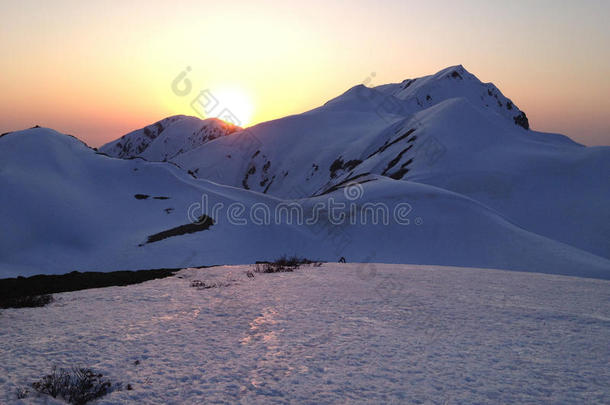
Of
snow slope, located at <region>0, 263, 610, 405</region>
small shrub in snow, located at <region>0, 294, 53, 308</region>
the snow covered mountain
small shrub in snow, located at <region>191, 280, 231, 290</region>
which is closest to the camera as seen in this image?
snow slope, located at <region>0, 263, 610, 405</region>

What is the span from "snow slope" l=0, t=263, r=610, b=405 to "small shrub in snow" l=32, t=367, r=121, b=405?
0.17 m

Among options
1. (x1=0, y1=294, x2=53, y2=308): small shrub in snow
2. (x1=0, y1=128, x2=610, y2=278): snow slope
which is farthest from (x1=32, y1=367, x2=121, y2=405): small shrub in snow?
(x1=0, y1=128, x2=610, y2=278): snow slope

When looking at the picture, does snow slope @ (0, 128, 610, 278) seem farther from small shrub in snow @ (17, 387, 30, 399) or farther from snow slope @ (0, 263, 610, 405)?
small shrub in snow @ (17, 387, 30, 399)

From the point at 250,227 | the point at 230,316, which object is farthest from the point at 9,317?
the point at 250,227

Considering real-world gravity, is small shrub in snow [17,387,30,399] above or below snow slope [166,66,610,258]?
below

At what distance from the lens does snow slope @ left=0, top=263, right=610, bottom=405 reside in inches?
226

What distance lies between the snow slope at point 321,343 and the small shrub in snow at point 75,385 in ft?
0.55

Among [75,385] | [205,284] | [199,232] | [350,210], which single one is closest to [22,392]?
[75,385]

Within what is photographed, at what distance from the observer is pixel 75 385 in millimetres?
5676

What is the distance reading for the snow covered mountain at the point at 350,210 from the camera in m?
29.7

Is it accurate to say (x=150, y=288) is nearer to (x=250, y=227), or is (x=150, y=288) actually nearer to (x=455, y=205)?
(x=250, y=227)

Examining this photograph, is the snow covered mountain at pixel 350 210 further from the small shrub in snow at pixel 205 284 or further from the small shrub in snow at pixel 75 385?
the small shrub in snow at pixel 75 385

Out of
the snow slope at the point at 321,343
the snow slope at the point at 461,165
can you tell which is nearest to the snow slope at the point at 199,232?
the snow slope at the point at 461,165

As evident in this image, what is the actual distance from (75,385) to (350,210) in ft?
112
